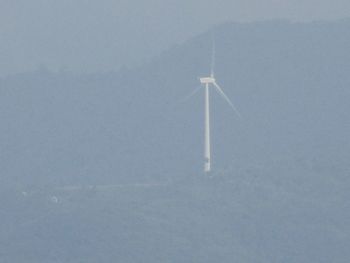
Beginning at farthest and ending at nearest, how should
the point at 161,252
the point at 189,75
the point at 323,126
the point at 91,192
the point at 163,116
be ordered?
1. the point at 189,75
2. the point at 163,116
3. the point at 323,126
4. the point at 91,192
5. the point at 161,252

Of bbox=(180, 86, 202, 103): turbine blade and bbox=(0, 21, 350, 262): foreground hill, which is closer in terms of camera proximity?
bbox=(0, 21, 350, 262): foreground hill

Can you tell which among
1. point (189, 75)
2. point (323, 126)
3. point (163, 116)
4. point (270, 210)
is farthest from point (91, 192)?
point (189, 75)

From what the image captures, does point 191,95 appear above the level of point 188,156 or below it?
above

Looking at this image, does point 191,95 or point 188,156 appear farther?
point 191,95

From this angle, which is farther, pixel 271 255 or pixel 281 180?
pixel 281 180

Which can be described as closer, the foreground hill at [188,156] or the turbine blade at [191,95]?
the foreground hill at [188,156]

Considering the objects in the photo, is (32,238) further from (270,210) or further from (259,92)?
(259,92)

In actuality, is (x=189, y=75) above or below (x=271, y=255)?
above

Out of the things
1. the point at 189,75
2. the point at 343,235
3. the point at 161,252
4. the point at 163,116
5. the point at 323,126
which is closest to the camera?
the point at 161,252
